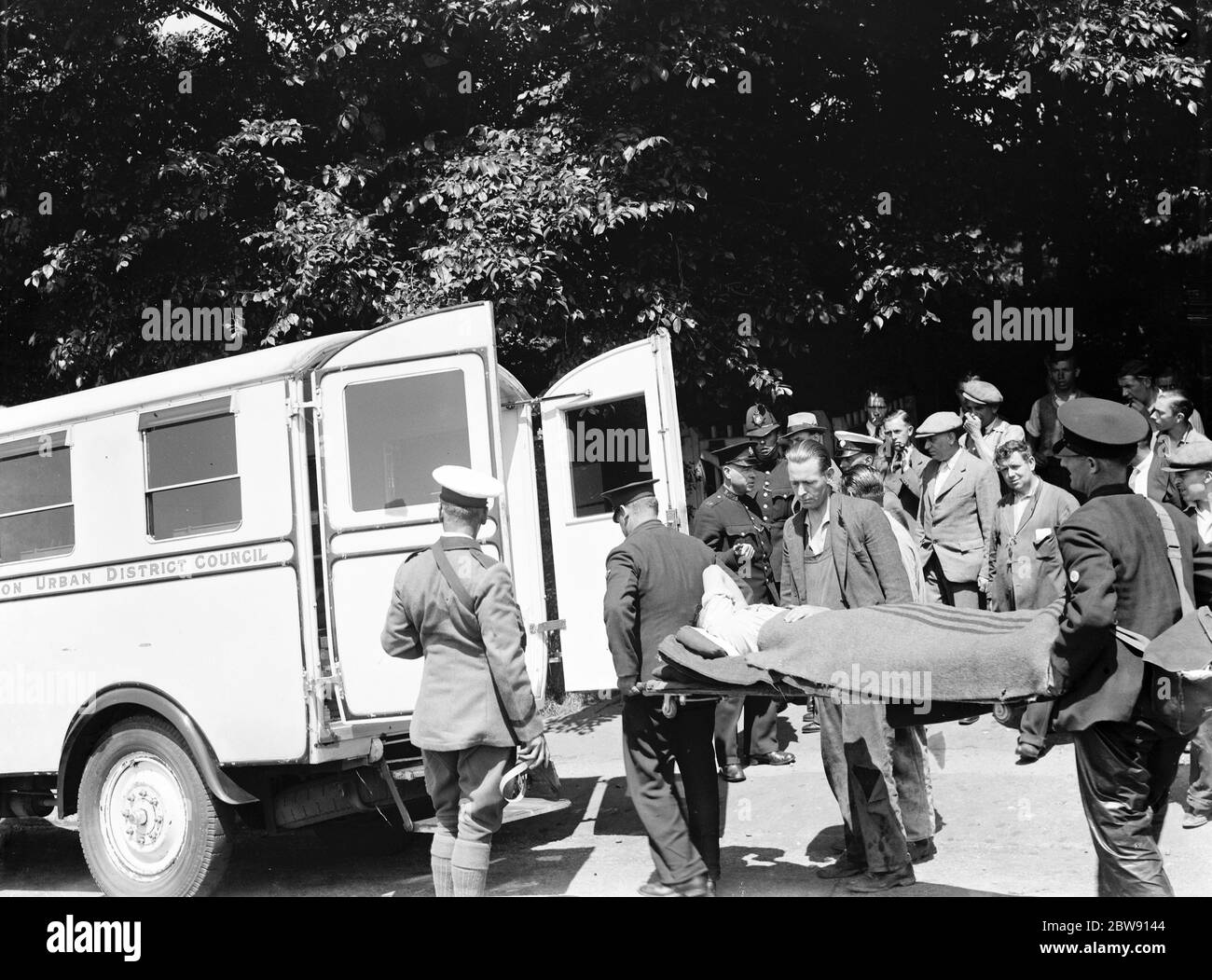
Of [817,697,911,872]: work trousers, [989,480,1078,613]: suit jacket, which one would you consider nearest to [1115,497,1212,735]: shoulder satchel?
[817,697,911,872]: work trousers

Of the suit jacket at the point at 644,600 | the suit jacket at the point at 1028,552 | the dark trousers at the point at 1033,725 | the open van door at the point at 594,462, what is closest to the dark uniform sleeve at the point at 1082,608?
the suit jacket at the point at 644,600

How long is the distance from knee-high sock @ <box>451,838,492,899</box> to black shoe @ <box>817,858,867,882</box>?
1892mm

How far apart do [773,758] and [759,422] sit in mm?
2479

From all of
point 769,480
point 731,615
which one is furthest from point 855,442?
point 731,615

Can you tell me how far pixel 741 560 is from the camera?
820 centimetres

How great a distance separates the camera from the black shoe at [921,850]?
622cm

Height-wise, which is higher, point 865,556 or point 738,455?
point 738,455

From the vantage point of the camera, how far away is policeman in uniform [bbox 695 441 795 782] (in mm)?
7973

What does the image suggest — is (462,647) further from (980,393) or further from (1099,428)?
(980,393)

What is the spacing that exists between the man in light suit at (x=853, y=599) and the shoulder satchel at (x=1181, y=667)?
1.39m

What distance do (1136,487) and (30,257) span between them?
9.06 meters

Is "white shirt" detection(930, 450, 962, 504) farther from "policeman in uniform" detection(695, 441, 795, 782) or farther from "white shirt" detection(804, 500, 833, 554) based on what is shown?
"white shirt" detection(804, 500, 833, 554)
